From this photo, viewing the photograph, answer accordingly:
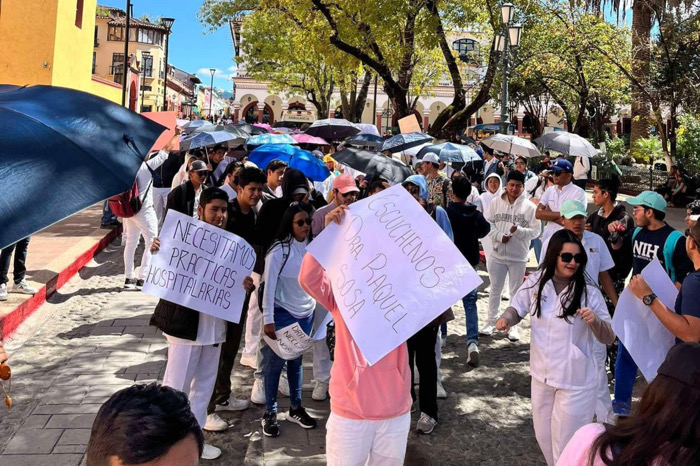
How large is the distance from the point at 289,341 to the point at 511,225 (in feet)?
11.6

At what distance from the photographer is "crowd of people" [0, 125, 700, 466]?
1649 mm

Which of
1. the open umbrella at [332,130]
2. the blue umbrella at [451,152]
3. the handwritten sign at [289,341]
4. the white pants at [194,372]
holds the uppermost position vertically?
the open umbrella at [332,130]

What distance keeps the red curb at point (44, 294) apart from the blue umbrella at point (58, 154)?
16.9 feet

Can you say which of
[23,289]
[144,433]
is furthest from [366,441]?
[23,289]

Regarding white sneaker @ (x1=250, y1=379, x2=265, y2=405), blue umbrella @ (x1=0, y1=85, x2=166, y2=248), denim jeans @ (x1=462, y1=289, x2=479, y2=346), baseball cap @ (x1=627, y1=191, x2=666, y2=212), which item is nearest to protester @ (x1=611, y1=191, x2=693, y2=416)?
baseball cap @ (x1=627, y1=191, x2=666, y2=212)

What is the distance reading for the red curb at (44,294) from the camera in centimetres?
694

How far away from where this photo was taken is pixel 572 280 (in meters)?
3.91

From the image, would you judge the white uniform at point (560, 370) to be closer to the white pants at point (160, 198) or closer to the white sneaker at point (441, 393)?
the white sneaker at point (441, 393)

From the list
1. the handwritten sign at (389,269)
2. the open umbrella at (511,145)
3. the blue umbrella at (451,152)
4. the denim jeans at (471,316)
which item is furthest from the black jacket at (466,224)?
the open umbrella at (511,145)

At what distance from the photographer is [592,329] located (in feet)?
12.3

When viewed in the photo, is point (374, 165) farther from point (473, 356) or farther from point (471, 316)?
point (473, 356)

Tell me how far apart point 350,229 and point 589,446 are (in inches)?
72.1

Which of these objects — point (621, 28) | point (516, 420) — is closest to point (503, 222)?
point (516, 420)

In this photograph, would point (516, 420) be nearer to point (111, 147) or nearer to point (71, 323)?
point (111, 147)
